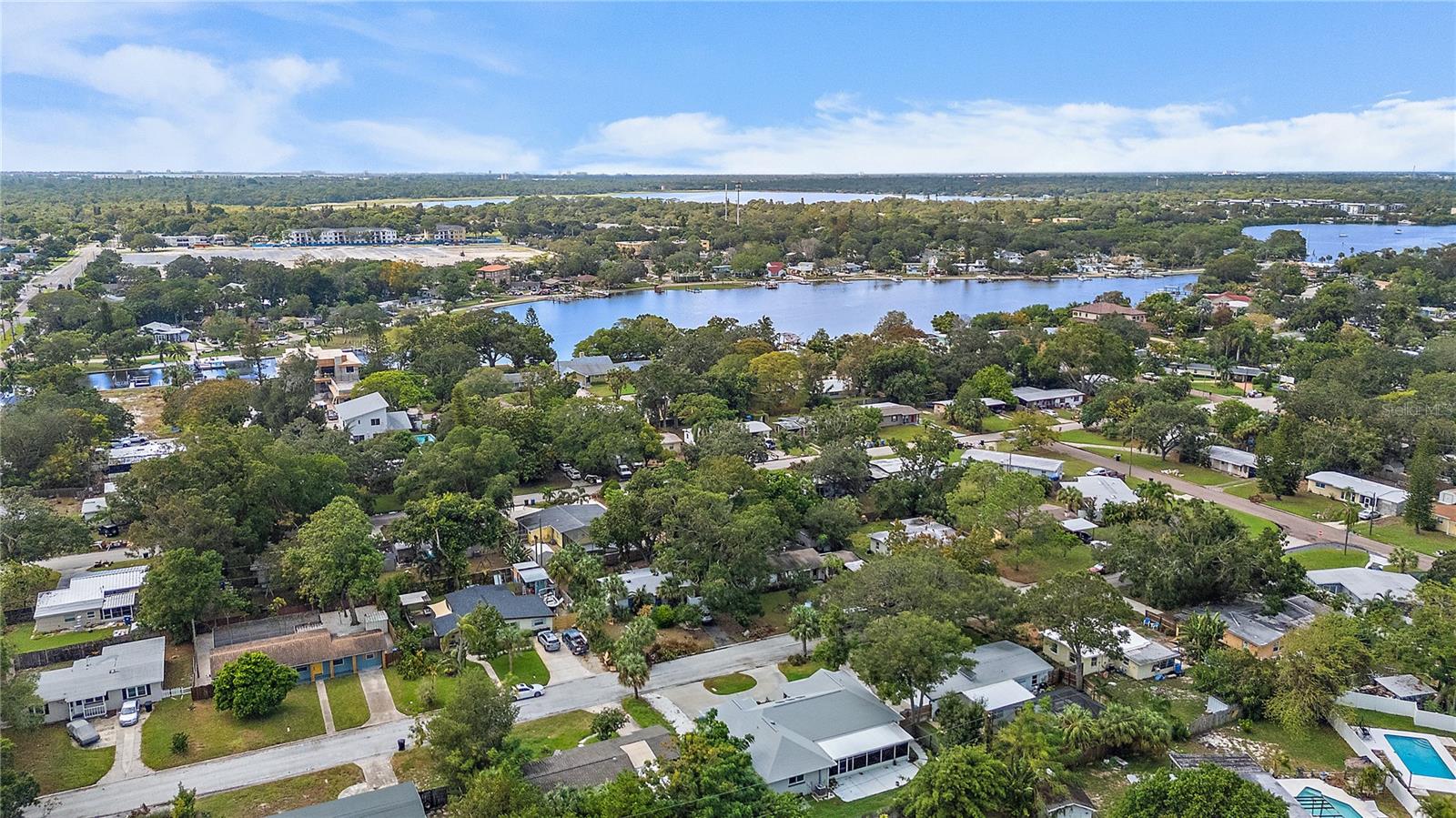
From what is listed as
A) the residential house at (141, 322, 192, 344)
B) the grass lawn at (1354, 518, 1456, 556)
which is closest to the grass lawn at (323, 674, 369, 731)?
the grass lawn at (1354, 518, 1456, 556)

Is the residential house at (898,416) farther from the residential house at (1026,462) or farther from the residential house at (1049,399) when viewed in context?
the residential house at (1026,462)

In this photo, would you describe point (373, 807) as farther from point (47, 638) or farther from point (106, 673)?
point (47, 638)

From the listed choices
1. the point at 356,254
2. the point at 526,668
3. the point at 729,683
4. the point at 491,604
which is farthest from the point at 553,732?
the point at 356,254

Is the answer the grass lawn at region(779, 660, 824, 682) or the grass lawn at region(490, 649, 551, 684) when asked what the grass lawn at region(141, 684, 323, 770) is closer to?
the grass lawn at region(490, 649, 551, 684)

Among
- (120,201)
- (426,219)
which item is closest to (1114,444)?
(426,219)

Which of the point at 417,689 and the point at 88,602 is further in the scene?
the point at 88,602

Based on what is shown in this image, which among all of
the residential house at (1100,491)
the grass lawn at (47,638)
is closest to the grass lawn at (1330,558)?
the residential house at (1100,491)
